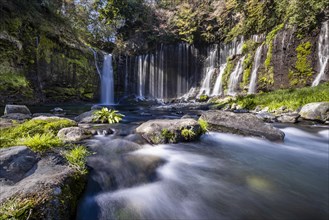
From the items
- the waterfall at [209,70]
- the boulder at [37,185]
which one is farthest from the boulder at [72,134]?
the waterfall at [209,70]

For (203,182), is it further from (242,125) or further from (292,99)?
(292,99)

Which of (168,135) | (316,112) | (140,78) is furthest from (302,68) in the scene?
(140,78)

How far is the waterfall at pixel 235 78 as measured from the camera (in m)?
21.5

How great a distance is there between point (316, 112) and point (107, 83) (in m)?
23.5

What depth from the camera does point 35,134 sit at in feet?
14.3

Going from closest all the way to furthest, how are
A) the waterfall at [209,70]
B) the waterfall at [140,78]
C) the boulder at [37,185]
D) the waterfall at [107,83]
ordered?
the boulder at [37,185], the waterfall at [107,83], the waterfall at [209,70], the waterfall at [140,78]

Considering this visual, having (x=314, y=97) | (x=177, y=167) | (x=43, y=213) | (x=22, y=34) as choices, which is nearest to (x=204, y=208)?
(x=177, y=167)

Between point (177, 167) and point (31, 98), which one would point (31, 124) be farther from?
point (31, 98)

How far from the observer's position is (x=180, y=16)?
31047 millimetres

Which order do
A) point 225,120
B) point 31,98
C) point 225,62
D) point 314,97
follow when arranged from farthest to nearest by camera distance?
point 225,62 < point 31,98 < point 314,97 < point 225,120

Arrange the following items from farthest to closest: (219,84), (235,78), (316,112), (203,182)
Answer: (219,84)
(235,78)
(316,112)
(203,182)

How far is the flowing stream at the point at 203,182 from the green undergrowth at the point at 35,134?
88cm

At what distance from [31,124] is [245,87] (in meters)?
19.9

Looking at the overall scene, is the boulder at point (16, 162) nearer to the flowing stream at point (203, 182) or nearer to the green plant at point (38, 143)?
the green plant at point (38, 143)
